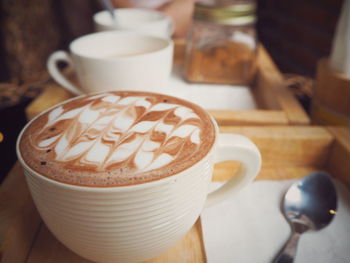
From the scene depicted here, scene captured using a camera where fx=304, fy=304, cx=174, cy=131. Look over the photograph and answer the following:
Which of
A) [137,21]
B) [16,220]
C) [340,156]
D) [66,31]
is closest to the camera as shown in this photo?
[16,220]

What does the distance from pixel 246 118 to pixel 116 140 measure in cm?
34

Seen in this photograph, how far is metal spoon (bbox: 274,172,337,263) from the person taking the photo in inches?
18.6

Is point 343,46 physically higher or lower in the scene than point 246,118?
higher

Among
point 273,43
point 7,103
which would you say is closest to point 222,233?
point 7,103

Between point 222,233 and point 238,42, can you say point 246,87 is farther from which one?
point 222,233

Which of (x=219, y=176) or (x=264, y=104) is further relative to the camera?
(x=264, y=104)

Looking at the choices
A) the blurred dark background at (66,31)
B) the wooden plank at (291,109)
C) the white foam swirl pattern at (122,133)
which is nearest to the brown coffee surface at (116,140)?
the white foam swirl pattern at (122,133)

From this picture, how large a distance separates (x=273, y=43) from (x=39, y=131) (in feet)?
7.27

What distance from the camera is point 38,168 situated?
1.08ft

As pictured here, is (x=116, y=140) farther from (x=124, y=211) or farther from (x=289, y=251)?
(x=289, y=251)

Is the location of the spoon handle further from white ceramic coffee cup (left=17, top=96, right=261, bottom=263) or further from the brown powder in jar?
the brown powder in jar

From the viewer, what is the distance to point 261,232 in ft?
1.55

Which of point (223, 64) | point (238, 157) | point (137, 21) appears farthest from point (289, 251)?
point (137, 21)

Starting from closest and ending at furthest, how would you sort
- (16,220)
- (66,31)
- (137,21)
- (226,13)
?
(16,220), (226,13), (137,21), (66,31)
